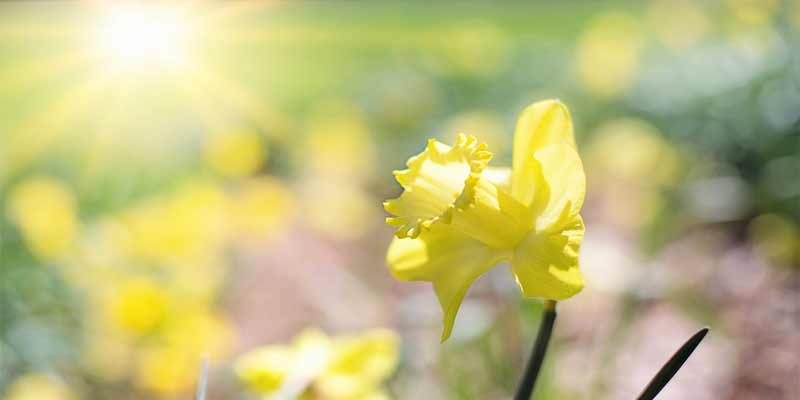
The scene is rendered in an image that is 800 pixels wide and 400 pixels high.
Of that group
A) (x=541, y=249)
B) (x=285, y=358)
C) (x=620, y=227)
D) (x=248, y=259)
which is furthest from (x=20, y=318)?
(x=620, y=227)

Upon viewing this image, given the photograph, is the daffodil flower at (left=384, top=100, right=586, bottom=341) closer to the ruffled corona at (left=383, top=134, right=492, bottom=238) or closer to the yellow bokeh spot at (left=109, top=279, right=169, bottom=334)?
the ruffled corona at (left=383, top=134, right=492, bottom=238)

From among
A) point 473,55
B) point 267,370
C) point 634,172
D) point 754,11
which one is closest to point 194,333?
point 267,370

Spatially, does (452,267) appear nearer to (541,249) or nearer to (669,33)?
(541,249)

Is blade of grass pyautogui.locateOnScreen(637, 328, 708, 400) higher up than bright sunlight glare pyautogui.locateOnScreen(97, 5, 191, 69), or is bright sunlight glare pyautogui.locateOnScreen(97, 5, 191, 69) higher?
bright sunlight glare pyautogui.locateOnScreen(97, 5, 191, 69)

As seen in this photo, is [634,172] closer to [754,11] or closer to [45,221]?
[754,11]

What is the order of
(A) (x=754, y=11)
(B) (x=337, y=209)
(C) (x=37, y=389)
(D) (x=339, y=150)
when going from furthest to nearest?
(D) (x=339, y=150)
(B) (x=337, y=209)
(A) (x=754, y=11)
(C) (x=37, y=389)

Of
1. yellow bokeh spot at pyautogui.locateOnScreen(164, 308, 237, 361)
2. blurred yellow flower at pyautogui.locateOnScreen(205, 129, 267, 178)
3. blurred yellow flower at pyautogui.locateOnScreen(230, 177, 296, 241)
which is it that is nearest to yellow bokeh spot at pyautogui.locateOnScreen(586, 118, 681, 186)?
blurred yellow flower at pyautogui.locateOnScreen(230, 177, 296, 241)
